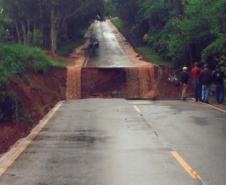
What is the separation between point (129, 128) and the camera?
60.0ft

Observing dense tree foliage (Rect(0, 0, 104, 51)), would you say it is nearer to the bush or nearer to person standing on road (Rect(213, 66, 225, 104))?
person standing on road (Rect(213, 66, 225, 104))

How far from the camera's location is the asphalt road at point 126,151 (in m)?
10.8

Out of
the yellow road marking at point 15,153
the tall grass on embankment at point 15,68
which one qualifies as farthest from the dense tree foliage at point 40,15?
the yellow road marking at point 15,153

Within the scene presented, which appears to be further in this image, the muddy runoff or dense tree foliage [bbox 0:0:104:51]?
dense tree foliage [bbox 0:0:104:51]

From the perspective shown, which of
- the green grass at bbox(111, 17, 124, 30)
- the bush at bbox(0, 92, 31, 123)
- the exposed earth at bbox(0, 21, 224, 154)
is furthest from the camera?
the green grass at bbox(111, 17, 124, 30)

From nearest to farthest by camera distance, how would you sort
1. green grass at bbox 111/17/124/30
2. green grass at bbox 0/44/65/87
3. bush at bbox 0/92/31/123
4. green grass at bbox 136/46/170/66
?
1. bush at bbox 0/92/31/123
2. green grass at bbox 0/44/65/87
3. green grass at bbox 136/46/170/66
4. green grass at bbox 111/17/124/30

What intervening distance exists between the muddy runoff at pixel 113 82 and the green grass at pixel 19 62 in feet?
6.79

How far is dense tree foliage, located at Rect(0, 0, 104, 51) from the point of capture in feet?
170

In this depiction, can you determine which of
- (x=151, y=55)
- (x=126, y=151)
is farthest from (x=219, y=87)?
(x=151, y=55)

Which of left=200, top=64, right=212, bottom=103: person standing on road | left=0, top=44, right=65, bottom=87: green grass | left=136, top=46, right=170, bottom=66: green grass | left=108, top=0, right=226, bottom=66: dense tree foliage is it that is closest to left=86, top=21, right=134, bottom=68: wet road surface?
left=136, top=46, right=170, bottom=66: green grass

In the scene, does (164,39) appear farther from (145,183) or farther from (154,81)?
(145,183)

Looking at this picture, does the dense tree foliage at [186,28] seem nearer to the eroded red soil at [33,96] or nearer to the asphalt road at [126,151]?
the asphalt road at [126,151]

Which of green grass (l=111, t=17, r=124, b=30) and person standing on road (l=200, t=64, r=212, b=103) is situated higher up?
green grass (l=111, t=17, r=124, b=30)

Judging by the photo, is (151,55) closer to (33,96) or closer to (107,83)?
(107,83)
